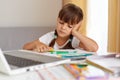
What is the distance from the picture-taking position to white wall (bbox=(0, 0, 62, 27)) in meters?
2.26

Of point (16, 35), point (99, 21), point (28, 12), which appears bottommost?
point (16, 35)

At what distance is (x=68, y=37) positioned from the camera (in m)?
1.48

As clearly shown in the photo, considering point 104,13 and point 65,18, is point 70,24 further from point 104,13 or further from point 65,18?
point 104,13

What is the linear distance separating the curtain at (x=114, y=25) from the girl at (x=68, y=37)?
50cm

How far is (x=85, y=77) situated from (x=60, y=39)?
0.89m

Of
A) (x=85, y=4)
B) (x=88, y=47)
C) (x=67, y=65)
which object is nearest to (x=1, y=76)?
(x=67, y=65)

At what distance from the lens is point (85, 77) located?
62 cm

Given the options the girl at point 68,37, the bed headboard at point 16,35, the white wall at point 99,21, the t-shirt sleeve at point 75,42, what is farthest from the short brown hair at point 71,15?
the bed headboard at point 16,35

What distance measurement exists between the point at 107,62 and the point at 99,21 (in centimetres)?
131

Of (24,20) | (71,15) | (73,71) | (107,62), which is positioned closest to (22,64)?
(73,71)

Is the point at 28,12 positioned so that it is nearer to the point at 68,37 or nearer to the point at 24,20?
the point at 24,20

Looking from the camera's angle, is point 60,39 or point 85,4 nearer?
point 60,39

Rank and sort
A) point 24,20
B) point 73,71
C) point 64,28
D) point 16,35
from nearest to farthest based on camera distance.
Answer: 1. point 73,71
2. point 64,28
3. point 16,35
4. point 24,20

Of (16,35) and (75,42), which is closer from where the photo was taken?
(75,42)
